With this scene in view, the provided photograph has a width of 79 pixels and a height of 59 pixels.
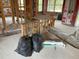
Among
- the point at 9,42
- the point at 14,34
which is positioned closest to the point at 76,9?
the point at 14,34

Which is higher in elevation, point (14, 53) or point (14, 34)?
point (14, 34)

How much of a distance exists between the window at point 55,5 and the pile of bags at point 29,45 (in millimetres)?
3256

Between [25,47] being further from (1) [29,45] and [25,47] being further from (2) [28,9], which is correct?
(2) [28,9]

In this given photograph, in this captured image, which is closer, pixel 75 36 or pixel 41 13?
pixel 75 36

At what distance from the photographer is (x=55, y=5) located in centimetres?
588

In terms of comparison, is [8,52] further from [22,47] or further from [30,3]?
[30,3]

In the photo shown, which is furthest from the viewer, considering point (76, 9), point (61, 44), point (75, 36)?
point (76, 9)

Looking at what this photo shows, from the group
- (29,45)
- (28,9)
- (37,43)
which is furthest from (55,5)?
(29,45)

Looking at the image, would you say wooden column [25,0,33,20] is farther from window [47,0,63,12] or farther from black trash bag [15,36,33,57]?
black trash bag [15,36,33,57]

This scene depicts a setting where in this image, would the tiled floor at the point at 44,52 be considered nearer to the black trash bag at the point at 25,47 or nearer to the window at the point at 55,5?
the black trash bag at the point at 25,47

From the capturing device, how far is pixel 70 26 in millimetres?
5023

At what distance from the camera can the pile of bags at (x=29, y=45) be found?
2881 millimetres

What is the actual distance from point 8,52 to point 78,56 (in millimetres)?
1899

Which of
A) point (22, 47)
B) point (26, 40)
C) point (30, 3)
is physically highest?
point (30, 3)
